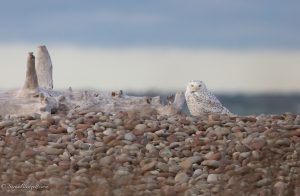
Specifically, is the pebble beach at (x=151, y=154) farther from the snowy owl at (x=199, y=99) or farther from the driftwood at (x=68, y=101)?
the driftwood at (x=68, y=101)

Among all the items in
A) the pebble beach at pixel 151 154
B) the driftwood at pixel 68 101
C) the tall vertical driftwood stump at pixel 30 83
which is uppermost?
the tall vertical driftwood stump at pixel 30 83

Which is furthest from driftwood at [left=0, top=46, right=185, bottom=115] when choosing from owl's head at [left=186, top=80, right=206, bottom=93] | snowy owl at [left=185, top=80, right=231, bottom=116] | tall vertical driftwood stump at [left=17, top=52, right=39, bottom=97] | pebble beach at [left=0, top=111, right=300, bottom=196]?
pebble beach at [left=0, top=111, right=300, bottom=196]

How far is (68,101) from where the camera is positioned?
41.3 ft

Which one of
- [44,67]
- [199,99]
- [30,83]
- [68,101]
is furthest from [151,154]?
[44,67]

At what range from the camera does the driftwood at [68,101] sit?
12117 millimetres

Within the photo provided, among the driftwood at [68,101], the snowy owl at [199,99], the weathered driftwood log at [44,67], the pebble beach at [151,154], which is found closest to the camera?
the pebble beach at [151,154]

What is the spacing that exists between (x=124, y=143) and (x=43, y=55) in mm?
3660

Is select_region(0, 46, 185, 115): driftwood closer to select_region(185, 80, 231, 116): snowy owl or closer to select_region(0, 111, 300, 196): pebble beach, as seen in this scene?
select_region(185, 80, 231, 116): snowy owl

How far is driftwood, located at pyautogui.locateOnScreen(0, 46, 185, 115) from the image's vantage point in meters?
12.1

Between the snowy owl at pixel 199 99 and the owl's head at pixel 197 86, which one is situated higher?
the owl's head at pixel 197 86

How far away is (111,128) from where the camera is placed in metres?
10.3

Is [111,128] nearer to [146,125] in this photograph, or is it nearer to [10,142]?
[146,125]

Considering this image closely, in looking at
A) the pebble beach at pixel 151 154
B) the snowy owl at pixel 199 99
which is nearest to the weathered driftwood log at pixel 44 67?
the pebble beach at pixel 151 154

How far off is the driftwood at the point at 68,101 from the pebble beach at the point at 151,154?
1.07 m
